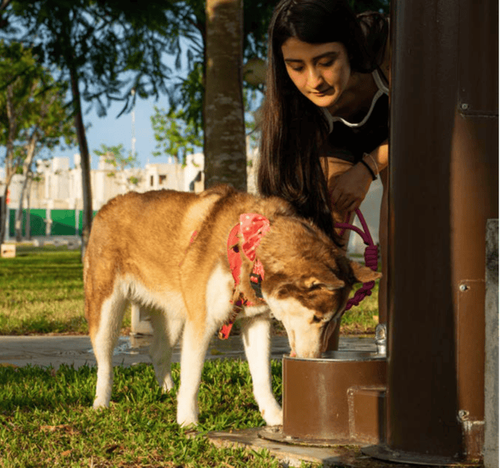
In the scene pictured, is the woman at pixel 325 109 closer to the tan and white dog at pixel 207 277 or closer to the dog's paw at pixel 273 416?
the tan and white dog at pixel 207 277

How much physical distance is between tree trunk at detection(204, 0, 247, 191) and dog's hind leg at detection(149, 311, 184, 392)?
2950mm

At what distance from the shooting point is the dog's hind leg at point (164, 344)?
535 centimetres

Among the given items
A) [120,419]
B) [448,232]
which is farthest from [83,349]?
[448,232]

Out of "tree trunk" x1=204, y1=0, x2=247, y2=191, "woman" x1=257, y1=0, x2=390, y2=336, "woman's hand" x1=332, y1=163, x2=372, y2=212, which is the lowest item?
"woman's hand" x1=332, y1=163, x2=372, y2=212

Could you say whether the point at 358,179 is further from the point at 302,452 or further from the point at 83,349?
the point at 83,349

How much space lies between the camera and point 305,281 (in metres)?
3.86

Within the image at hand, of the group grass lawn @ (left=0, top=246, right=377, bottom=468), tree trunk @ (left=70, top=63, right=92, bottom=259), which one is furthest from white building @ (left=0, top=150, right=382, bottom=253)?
grass lawn @ (left=0, top=246, right=377, bottom=468)

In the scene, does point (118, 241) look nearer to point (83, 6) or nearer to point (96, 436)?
point (96, 436)

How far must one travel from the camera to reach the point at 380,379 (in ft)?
12.1

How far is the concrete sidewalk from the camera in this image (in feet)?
22.5

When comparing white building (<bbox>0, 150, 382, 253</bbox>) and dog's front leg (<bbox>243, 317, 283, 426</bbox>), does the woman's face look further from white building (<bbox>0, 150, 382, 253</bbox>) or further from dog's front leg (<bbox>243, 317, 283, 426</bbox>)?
white building (<bbox>0, 150, 382, 253</bbox>)

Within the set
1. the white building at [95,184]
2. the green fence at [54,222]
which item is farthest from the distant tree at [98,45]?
the green fence at [54,222]

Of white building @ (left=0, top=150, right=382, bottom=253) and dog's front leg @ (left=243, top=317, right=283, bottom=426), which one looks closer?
dog's front leg @ (left=243, top=317, right=283, bottom=426)

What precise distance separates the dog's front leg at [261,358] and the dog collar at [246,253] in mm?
358
